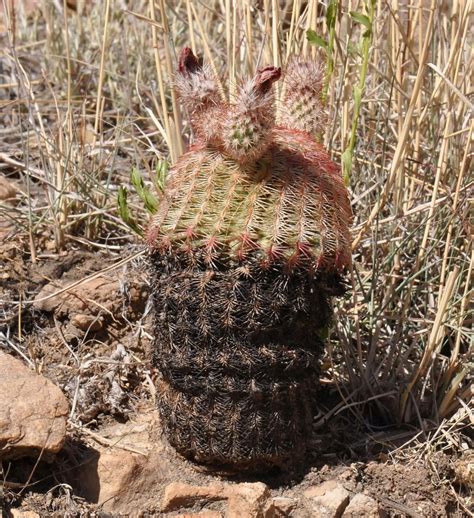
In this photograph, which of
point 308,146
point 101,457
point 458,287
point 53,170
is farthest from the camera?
point 53,170

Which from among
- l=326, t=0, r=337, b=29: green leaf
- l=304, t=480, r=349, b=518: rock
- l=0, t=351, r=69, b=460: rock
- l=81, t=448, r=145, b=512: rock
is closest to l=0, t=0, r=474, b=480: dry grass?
l=326, t=0, r=337, b=29: green leaf

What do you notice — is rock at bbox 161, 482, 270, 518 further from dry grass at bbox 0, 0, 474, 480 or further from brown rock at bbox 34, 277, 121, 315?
brown rock at bbox 34, 277, 121, 315

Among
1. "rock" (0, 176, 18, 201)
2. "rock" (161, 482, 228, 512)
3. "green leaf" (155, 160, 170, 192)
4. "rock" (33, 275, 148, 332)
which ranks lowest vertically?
"rock" (161, 482, 228, 512)

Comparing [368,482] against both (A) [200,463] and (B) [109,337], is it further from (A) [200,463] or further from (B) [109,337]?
(B) [109,337]

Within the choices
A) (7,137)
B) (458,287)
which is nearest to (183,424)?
(458,287)

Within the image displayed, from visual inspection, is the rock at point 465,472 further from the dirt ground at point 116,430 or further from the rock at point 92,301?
the rock at point 92,301

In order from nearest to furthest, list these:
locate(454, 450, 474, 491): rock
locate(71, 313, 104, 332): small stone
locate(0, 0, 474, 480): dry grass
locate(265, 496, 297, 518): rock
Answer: locate(265, 496, 297, 518): rock → locate(454, 450, 474, 491): rock → locate(0, 0, 474, 480): dry grass → locate(71, 313, 104, 332): small stone
